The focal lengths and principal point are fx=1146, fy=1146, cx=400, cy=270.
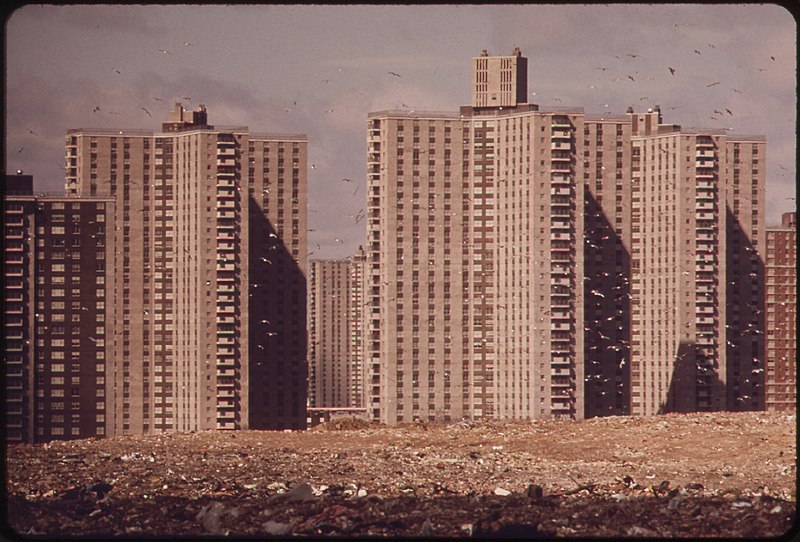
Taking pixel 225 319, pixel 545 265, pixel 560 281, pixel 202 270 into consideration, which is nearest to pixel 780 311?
pixel 560 281

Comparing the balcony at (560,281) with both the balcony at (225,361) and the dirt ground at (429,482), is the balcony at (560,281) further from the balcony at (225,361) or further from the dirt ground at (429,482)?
the dirt ground at (429,482)

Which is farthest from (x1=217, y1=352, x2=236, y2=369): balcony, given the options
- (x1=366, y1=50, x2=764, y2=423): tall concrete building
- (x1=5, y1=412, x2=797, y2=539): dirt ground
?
(x1=5, y1=412, x2=797, y2=539): dirt ground

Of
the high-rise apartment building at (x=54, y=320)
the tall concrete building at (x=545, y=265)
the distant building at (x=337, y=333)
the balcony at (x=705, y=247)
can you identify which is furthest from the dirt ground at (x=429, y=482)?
the distant building at (x=337, y=333)

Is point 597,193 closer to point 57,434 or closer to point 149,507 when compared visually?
point 57,434

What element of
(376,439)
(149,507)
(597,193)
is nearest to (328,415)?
(597,193)

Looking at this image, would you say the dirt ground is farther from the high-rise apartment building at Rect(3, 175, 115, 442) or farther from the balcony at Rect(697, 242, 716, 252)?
Result: the balcony at Rect(697, 242, 716, 252)
